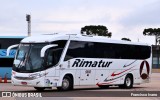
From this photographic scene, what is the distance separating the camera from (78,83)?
2686 centimetres

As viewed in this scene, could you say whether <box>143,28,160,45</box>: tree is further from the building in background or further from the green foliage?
the building in background

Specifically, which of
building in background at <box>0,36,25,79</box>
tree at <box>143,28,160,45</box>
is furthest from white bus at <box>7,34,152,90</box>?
tree at <box>143,28,160,45</box>

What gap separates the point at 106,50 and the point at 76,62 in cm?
318

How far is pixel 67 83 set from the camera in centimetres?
2592

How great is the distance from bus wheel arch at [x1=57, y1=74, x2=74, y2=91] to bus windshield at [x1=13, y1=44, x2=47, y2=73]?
5.40 feet

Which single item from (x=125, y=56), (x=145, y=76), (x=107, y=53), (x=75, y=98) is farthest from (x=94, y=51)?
(x=75, y=98)

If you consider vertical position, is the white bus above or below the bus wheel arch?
above

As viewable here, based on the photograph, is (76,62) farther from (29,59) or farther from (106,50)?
(106,50)

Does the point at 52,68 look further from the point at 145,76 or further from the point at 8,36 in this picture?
the point at 8,36

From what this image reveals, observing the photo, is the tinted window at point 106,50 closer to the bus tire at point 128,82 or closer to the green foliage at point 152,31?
the bus tire at point 128,82

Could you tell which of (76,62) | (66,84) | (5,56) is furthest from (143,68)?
(5,56)

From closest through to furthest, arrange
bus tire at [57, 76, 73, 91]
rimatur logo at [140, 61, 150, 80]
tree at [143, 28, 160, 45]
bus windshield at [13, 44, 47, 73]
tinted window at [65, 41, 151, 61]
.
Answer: bus windshield at [13, 44, 47, 73] < bus tire at [57, 76, 73, 91] < tinted window at [65, 41, 151, 61] < rimatur logo at [140, 61, 150, 80] < tree at [143, 28, 160, 45]

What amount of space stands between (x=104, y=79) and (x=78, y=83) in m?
A: 2.75

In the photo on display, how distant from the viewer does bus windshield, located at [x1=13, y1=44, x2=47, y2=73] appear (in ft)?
80.8
